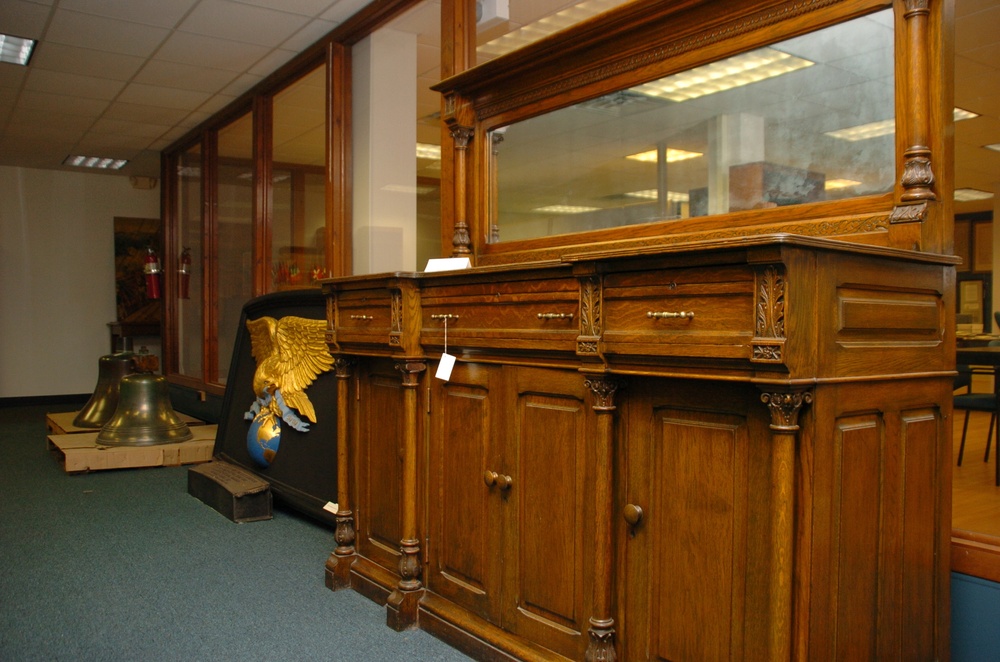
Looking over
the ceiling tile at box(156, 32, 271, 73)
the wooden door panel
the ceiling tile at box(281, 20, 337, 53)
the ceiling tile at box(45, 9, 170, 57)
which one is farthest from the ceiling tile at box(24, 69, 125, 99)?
the wooden door panel

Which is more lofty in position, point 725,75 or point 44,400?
point 725,75

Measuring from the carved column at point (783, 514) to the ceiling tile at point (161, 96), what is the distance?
598 cm

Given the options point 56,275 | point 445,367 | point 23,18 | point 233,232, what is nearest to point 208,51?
point 23,18

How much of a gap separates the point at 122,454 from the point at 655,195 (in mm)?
4290

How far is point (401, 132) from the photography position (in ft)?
15.1

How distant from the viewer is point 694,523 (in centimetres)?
175

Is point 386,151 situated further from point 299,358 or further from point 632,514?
point 632,514

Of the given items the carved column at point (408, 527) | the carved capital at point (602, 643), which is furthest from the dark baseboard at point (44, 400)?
the carved capital at point (602, 643)

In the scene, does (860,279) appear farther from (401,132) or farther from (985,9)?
(401,132)

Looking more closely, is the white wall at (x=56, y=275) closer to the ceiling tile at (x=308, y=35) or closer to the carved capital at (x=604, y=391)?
the ceiling tile at (x=308, y=35)

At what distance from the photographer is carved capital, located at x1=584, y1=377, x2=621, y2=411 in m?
1.89

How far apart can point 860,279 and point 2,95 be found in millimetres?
6900

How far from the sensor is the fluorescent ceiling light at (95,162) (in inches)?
346

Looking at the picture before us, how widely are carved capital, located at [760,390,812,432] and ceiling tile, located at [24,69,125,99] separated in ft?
19.6
